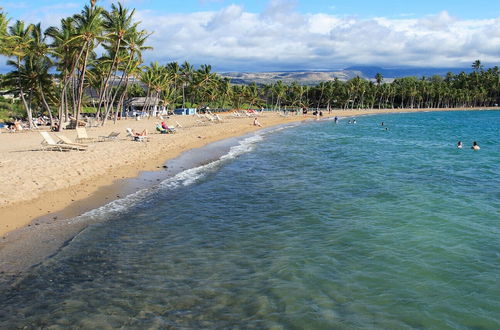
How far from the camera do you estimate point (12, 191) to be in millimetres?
10961

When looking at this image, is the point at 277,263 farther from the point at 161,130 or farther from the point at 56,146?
the point at 161,130

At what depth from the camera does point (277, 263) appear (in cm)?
780

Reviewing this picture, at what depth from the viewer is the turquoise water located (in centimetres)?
589

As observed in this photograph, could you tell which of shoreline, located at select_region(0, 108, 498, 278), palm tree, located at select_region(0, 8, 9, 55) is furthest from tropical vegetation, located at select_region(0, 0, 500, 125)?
shoreline, located at select_region(0, 108, 498, 278)

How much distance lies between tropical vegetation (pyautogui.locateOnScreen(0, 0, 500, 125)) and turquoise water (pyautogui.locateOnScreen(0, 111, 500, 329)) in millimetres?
21546

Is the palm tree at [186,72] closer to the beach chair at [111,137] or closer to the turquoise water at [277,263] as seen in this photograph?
the beach chair at [111,137]

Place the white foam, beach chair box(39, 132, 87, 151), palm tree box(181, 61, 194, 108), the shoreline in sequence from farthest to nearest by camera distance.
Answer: palm tree box(181, 61, 194, 108) → beach chair box(39, 132, 87, 151) → the white foam → the shoreline

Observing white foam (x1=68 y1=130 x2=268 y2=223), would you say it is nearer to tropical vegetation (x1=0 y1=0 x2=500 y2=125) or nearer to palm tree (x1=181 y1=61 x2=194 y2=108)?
tropical vegetation (x1=0 y1=0 x2=500 y2=125)

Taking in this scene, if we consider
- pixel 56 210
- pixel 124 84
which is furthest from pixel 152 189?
pixel 124 84

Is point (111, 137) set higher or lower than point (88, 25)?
lower

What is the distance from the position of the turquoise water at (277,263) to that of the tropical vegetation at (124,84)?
2155cm

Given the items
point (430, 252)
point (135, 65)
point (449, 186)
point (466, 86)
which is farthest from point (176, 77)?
point (466, 86)

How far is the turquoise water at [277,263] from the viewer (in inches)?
232

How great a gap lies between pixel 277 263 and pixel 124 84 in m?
63.2
